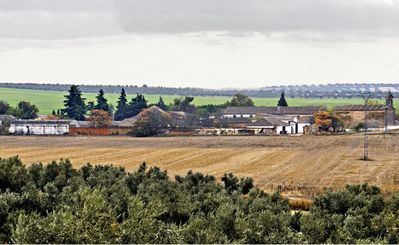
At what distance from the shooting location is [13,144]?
117m

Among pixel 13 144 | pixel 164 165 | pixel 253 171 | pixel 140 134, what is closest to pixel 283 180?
pixel 253 171

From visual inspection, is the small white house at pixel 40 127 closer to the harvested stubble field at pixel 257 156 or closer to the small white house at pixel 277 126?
the harvested stubble field at pixel 257 156

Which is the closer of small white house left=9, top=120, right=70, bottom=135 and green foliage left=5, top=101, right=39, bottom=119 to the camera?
small white house left=9, top=120, right=70, bottom=135

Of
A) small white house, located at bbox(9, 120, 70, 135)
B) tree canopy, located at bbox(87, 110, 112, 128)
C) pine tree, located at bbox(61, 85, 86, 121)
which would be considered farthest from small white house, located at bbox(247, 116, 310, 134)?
pine tree, located at bbox(61, 85, 86, 121)

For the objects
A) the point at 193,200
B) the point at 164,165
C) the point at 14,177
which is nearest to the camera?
the point at 193,200

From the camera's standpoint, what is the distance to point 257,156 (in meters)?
92.6

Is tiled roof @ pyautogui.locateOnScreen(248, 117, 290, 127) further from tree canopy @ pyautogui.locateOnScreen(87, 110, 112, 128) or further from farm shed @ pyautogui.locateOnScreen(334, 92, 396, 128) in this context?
tree canopy @ pyautogui.locateOnScreen(87, 110, 112, 128)

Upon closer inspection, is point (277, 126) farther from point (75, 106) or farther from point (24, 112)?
point (24, 112)

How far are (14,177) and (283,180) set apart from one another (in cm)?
2716

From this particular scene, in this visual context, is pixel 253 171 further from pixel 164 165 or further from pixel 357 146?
pixel 357 146

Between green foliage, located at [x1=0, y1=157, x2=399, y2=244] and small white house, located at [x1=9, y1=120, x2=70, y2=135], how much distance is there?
100106 mm

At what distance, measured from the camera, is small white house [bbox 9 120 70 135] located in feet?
511

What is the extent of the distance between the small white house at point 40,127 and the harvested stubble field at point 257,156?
2350cm

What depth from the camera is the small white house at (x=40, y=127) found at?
156 meters
